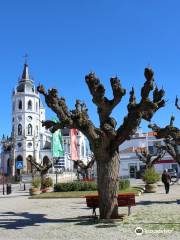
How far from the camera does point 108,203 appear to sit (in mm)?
16359

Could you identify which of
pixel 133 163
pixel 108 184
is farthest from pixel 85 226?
pixel 133 163

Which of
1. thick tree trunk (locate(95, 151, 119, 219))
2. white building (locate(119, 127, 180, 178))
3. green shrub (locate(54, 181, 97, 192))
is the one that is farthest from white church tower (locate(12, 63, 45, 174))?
thick tree trunk (locate(95, 151, 119, 219))

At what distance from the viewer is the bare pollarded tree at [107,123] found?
54.0 ft

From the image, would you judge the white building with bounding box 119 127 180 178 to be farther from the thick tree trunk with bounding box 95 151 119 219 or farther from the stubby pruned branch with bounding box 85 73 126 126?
the thick tree trunk with bounding box 95 151 119 219

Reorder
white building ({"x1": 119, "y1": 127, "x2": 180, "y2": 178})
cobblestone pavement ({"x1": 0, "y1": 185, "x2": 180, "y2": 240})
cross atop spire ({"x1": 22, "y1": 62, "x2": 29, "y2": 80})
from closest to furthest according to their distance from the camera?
cobblestone pavement ({"x1": 0, "y1": 185, "x2": 180, "y2": 240})
white building ({"x1": 119, "y1": 127, "x2": 180, "y2": 178})
cross atop spire ({"x1": 22, "y1": 62, "x2": 29, "y2": 80})

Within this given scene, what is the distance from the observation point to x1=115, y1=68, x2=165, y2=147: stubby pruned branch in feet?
53.9

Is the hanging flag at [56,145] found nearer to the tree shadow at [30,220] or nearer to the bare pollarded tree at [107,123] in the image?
the tree shadow at [30,220]

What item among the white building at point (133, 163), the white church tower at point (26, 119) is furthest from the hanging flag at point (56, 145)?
the white church tower at point (26, 119)

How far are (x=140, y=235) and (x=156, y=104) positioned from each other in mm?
5605

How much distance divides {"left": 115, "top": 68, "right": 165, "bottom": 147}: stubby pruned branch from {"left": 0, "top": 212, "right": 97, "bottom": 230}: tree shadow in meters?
3.34

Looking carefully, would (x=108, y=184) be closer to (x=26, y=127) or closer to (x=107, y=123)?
(x=107, y=123)

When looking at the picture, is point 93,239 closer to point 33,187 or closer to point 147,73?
point 147,73

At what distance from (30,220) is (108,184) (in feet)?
12.3

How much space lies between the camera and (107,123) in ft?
56.6
